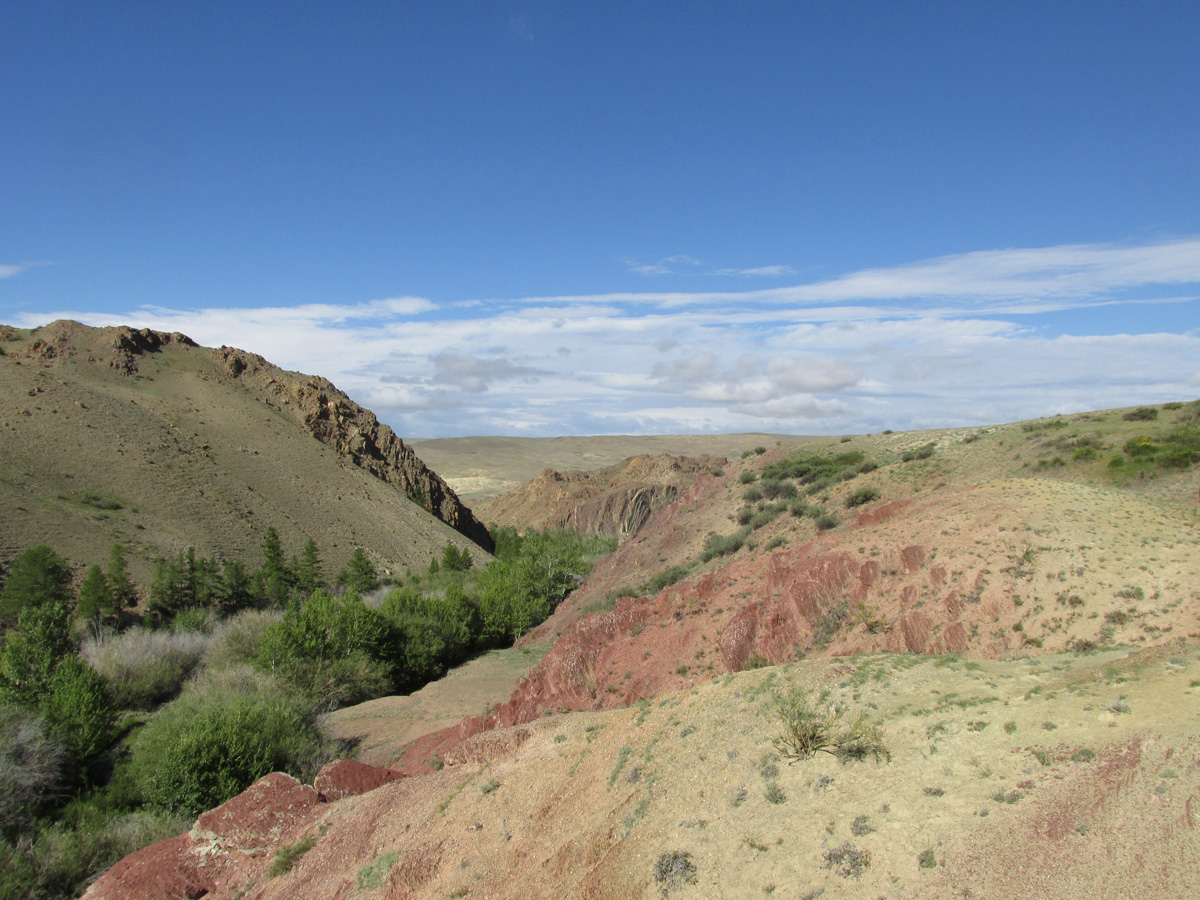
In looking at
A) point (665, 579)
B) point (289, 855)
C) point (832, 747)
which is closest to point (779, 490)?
point (665, 579)

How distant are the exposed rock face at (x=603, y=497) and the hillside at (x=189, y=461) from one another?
28.4ft

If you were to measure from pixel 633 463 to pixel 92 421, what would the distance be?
60.4 meters

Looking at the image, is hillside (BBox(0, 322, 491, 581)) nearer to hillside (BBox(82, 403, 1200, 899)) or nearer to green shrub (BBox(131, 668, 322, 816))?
green shrub (BBox(131, 668, 322, 816))

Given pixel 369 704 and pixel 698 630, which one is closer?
pixel 698 630

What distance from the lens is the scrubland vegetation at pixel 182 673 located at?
19.4 metres

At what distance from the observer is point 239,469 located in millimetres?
68125

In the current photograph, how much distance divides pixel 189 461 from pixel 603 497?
42348mm

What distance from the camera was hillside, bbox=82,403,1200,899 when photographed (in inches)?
313

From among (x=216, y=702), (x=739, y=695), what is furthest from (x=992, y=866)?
(x=216, y=702)

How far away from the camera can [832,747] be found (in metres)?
10.5

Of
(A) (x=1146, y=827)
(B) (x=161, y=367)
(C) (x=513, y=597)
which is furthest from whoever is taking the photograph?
(B) (x=161, y=367)

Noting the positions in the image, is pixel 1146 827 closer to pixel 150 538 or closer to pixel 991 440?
pixel 991 440

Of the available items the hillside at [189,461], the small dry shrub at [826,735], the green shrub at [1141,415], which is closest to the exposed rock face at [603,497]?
the hillside at [189,461]

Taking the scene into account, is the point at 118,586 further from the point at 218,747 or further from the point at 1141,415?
the point at 1141,415
